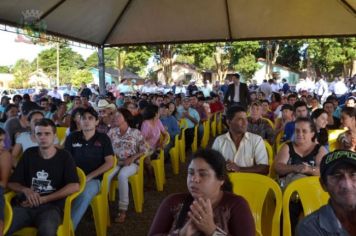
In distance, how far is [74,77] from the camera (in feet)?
158

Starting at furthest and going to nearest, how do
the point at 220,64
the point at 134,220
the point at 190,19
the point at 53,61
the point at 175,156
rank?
the point at 53,61 → the point at 220,64 → the point at 190,19 → the point at 175,156 → the point at 134,220

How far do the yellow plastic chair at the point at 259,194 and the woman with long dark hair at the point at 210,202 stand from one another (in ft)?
3.00

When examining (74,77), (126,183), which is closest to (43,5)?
(126,183)

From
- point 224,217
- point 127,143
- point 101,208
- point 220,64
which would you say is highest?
point 220,64

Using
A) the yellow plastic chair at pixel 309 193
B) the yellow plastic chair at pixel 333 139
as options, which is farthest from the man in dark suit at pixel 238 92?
the yellow plastic chair at pixel 309 193

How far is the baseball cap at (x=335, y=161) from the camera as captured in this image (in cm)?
178

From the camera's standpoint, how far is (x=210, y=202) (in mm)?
2000

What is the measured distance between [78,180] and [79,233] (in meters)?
1.12

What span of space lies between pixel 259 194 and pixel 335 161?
137 centimetres

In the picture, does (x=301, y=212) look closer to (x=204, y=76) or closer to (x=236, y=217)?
(x=236, y=217)

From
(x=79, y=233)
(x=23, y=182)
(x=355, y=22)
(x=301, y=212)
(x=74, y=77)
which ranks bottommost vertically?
(x=79, y=233)

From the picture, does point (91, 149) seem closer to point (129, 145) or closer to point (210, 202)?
point (129, 145)

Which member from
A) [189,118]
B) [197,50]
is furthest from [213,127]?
[197,50]

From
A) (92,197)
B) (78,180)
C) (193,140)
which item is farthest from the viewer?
(193,140)
